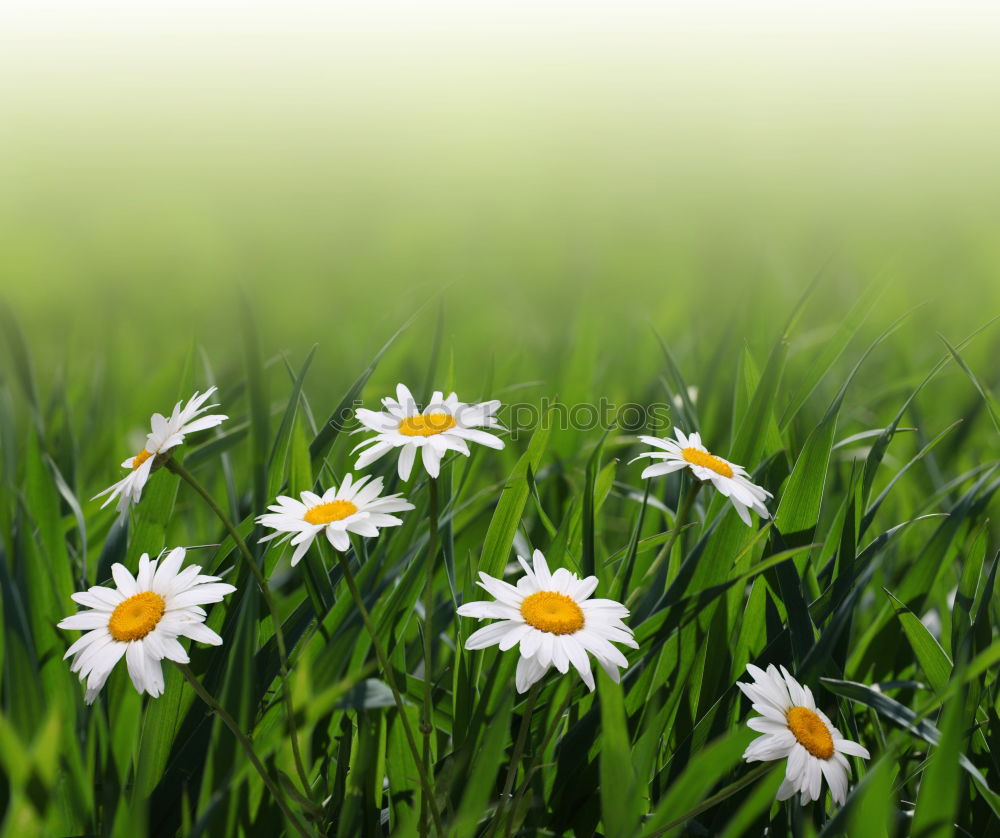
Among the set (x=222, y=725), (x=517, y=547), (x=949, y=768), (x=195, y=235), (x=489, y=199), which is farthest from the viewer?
(x=489, y=199)

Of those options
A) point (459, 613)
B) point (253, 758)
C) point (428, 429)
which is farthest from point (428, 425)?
point (253, 758)

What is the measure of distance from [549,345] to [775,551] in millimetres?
1269

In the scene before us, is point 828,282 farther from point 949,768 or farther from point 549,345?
point 949,768

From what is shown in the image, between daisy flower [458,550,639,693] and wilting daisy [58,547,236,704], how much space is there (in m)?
0.17

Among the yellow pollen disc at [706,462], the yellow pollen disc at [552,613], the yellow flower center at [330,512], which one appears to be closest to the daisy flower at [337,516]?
the yellow flower center at [330,512]

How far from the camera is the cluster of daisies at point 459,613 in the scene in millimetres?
524

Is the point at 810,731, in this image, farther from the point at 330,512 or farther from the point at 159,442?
the point at 159,442

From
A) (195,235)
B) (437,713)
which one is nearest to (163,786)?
(437,713)

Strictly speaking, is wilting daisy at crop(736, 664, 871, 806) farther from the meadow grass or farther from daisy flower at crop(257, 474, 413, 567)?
daisy flower at crop(257, 474, 413, 567)

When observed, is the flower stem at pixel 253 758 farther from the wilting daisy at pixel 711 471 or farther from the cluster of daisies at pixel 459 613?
the wilting daisy at pixel 711 471

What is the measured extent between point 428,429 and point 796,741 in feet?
1.06

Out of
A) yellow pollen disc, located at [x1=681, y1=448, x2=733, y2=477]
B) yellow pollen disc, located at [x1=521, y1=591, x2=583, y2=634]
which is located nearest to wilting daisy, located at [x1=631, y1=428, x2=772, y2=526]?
yellow pollen disc, located at [x1=681, y1=448, x2=733, y2=477]

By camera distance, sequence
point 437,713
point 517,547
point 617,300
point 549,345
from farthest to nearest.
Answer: point 617,300 → point 549,345 → point 517,547 → point 437,713

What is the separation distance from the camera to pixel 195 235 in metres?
3.25
